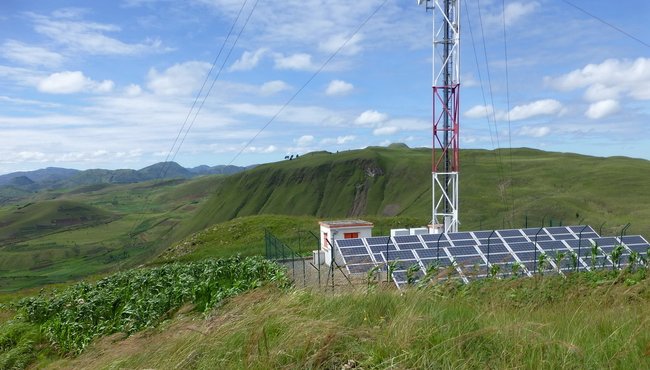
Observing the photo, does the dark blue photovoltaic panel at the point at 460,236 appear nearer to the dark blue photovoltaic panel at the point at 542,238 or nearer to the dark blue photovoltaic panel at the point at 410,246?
the dark blue photovoltaic panel at the point at 410,246

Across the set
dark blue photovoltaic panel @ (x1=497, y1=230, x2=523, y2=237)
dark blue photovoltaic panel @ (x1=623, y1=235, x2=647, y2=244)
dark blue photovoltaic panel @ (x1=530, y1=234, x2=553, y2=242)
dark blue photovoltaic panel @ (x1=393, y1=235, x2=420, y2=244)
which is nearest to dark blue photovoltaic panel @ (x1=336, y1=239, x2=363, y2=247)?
dark blue photovoltaic panel @ (x1=393, y1=235, x2=420, y2=244)

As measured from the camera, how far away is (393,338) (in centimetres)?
409

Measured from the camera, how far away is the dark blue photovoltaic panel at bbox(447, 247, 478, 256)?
15.4 m

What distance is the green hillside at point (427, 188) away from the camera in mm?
80000

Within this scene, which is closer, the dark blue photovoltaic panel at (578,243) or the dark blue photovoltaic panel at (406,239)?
the dark blue photovoltaic panel at (578,243)

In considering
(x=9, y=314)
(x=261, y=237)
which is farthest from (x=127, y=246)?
(x=9, y=314)

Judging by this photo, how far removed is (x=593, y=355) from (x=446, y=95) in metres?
19.6

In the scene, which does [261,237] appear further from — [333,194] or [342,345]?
[333,194]

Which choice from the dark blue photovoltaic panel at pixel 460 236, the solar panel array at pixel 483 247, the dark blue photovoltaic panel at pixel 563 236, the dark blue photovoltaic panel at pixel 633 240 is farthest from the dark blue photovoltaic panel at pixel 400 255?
the dark blue photovoltaic panel at pixel 633 240

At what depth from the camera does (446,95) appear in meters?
22.1

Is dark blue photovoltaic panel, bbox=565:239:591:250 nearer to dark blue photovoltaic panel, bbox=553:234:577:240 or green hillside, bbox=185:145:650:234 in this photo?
dark blue photovoltaic panel, bbox=553:234:577:240

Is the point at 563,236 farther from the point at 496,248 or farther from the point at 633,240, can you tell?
the point at 496,248

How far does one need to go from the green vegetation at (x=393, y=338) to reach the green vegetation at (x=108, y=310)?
16.7ft

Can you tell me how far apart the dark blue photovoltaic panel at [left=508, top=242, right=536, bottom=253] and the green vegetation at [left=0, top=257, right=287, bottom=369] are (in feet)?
28.4
